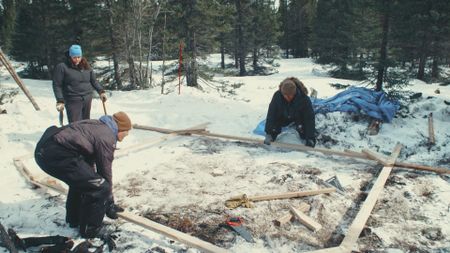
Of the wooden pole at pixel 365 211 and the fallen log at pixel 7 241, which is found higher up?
the fallen log at pixel 7 241

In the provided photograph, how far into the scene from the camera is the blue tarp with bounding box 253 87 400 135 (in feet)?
25.4

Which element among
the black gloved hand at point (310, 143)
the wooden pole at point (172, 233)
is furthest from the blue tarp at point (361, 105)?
the wooden pole at point (172, 233)

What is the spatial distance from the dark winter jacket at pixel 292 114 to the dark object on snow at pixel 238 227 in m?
3.22

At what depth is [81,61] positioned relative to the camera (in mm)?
6113

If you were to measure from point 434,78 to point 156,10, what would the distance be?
57.6ft

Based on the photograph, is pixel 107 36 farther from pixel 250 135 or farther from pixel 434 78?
pixel 434 78

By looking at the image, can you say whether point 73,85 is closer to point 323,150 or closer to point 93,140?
point 93,140

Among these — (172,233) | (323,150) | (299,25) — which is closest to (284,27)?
(299,25)

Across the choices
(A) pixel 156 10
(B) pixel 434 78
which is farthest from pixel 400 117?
(B) pixel 434 78

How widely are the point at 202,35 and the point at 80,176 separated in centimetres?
1245

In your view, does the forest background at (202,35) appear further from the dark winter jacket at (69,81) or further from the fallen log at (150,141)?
the dark winter jacket at (69,81)

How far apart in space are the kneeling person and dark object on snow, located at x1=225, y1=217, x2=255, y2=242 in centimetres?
140

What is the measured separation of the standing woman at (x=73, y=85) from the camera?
5915 mm

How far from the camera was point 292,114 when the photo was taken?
23.2 ft
